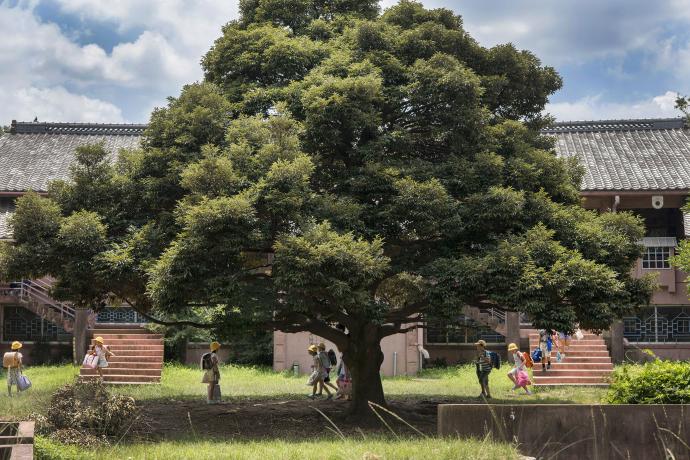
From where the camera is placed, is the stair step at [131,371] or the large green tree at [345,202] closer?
the large green tree at [345,202]

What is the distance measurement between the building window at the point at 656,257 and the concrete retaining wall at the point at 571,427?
17.6 meters

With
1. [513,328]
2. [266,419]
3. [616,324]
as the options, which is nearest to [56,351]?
[266,419]

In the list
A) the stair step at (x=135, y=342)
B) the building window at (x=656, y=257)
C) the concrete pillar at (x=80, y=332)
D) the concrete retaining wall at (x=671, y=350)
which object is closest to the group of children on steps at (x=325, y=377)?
the stair step at (x=135, y=342)

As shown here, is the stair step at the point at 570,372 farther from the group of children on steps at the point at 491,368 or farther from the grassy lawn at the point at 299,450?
the grassy lawn at the point at 299,450

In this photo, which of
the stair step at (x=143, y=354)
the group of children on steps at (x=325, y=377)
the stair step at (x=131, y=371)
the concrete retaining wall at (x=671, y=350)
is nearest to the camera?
the group of children on steps at (x=325, y=377)

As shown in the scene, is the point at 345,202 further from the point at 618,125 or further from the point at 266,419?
the point at 618,125

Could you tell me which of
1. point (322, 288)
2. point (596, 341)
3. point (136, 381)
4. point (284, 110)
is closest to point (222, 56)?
point (284, 110)

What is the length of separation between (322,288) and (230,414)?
15.7 ft

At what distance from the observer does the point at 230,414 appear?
18.3 meters

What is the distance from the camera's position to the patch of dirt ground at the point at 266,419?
627 inches

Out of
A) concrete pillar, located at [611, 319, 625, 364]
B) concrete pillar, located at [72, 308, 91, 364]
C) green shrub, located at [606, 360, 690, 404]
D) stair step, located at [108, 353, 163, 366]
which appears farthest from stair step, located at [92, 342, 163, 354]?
green shrub, located at [606, 360, 690, 404]

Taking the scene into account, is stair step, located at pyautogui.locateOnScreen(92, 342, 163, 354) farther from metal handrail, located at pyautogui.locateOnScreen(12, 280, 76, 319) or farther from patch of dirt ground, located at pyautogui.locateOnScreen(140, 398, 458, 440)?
patch of dirt ground, located at pyautogui.locateOnScreen(140, 398, 458, 440)

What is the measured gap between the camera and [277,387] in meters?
24.0

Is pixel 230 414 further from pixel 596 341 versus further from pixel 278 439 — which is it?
pixel 596 341
